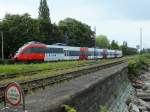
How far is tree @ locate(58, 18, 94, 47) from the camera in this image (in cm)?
10836

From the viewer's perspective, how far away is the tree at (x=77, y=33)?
108 m

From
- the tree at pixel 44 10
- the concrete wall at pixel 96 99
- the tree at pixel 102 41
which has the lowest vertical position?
the concrete wall at pixel 96 99

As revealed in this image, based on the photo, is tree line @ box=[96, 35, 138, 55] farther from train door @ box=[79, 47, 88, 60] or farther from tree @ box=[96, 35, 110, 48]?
train door @ box=[79, 47, 88, 60]

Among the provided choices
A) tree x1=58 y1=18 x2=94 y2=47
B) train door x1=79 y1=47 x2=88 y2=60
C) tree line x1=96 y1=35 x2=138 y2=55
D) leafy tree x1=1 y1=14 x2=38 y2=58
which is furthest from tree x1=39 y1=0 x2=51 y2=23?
tree line x1=96 y1=35 x2=138 y2=55

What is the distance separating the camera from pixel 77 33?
114 metres

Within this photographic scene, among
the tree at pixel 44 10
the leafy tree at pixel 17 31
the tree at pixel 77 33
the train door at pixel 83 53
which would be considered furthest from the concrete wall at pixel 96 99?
the tree at pixel 44 10

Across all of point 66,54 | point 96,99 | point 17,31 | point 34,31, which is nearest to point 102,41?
point 34,31

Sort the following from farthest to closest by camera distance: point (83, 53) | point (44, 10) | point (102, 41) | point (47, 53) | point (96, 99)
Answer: point (102, 41), point (44, 10), point (83, 53), point (47, 53), point (96, 99)

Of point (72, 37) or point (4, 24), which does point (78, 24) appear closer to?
point (72, 37)

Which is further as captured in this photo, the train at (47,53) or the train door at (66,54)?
the train door at (66,54)

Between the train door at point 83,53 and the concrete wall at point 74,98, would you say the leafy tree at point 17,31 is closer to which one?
the train door at point 83,53

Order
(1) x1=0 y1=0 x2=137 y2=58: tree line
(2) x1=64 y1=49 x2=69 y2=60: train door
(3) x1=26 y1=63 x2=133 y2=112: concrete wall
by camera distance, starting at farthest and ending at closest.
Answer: (1) x1=0 y1=0 x2=137 y2=58: tree line
(2) x1=64 y1=49 x2=69 y2=60: train door
(3) x1=26 y1=63 x2=133 y2=112: concrete wall

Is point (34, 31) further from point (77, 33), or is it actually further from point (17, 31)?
point (77, 33)

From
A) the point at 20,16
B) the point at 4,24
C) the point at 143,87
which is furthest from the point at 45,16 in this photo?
the point at 143,87
